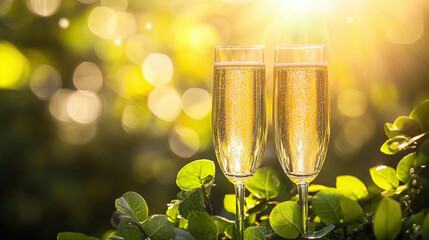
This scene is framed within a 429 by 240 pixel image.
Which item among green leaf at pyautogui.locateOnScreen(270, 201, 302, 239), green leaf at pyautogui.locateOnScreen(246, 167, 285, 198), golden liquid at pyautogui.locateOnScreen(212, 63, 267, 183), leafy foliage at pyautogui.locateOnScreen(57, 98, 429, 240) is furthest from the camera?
golden liquid at pyautogui.locateOnScreen(212, 63, 267, 183)

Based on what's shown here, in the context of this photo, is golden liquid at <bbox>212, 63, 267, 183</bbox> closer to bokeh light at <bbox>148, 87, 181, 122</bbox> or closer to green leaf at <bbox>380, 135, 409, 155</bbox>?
bokeh light at <bbox>148, 87, 181, 122</bbox>

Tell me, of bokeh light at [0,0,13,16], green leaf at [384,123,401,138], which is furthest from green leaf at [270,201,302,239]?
bokeh light at [0,0,13,16]

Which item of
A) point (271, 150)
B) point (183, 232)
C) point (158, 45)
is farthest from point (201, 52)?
point (183, 232)

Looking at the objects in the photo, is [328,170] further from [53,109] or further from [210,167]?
[53,109]

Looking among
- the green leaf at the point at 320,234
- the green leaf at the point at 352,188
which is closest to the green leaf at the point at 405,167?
the green leaf at the point at 352,188

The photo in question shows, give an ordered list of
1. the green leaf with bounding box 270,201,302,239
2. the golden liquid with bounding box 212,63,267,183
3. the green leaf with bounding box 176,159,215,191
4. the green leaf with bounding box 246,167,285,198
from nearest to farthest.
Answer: the green leaf with bounding box 270,201,302,239 < the green leaf with bounding box 176,159,215,191 < the green leaf with bounding box 246,167,285,198 < the golden liquid with bounding box 212,63,267,183

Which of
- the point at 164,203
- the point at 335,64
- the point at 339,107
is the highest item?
the point at 335,64
